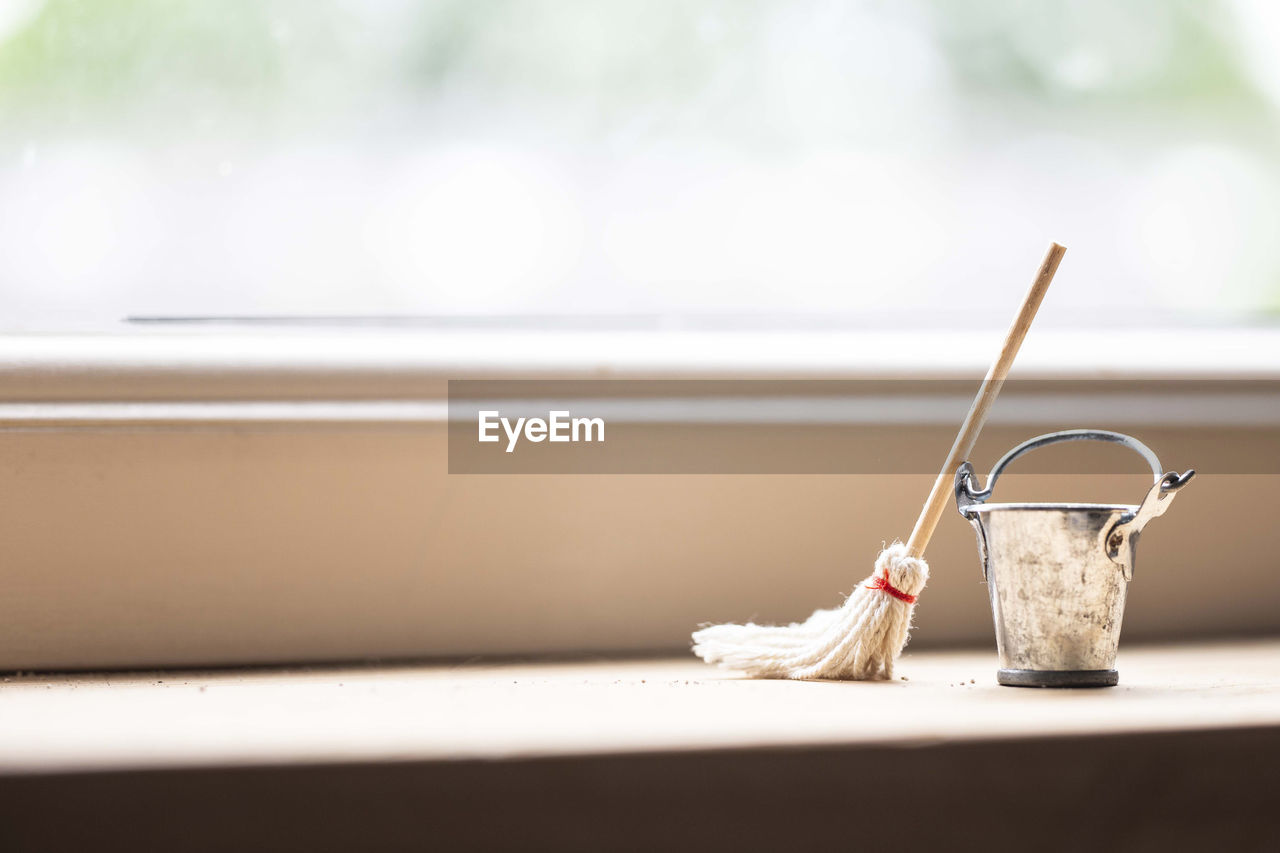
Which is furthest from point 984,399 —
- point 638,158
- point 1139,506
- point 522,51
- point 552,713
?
point 522,51

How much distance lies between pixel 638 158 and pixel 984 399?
502 millimetres

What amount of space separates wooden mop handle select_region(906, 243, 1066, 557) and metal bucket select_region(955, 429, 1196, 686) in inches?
2.5

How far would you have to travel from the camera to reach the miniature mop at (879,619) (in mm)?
741

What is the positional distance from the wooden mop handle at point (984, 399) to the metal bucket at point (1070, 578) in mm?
63

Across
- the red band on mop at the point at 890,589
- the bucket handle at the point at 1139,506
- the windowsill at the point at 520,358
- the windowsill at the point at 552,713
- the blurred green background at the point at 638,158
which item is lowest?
the windowsill at the point at 552,713

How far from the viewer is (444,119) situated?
1085mm

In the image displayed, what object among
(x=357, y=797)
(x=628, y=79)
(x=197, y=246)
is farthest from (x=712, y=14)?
(x=357, y=797)

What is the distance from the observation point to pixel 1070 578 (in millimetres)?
682

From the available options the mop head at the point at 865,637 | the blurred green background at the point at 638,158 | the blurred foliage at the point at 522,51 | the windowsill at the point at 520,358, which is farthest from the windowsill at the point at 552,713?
the blurred foliage at the point at 522,51

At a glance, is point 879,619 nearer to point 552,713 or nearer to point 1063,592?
point 1063,592

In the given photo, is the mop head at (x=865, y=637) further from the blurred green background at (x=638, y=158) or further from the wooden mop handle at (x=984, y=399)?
the blurred green background at (x=638, y=158)

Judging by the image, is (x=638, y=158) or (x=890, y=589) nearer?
(x=890, y=589)

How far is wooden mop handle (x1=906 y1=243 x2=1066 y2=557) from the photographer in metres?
0.75

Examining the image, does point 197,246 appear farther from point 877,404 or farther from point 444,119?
point 877,404
